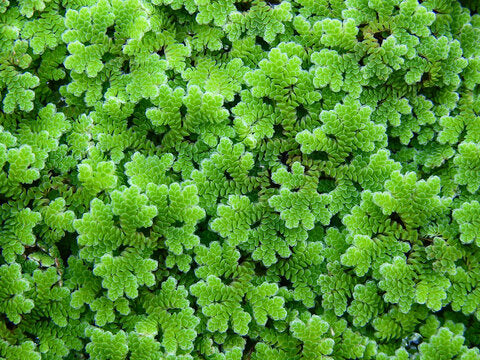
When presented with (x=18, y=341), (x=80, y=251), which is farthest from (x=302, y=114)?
(x=18, y=341)

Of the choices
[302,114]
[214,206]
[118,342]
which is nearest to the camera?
[118,342]

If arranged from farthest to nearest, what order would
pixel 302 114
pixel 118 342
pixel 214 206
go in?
pixel 302 114
pixel 214 206
pixel 118 342

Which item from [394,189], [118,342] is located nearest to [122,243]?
[118,342]

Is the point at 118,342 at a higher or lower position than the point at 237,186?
lower

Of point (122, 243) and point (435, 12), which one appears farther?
point (435, 12)

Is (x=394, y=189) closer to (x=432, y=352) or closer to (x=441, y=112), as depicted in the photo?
(x=441, y=112)

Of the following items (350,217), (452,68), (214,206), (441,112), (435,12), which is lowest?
(214,206)

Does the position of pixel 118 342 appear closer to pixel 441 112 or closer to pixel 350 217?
pixel 350 217
